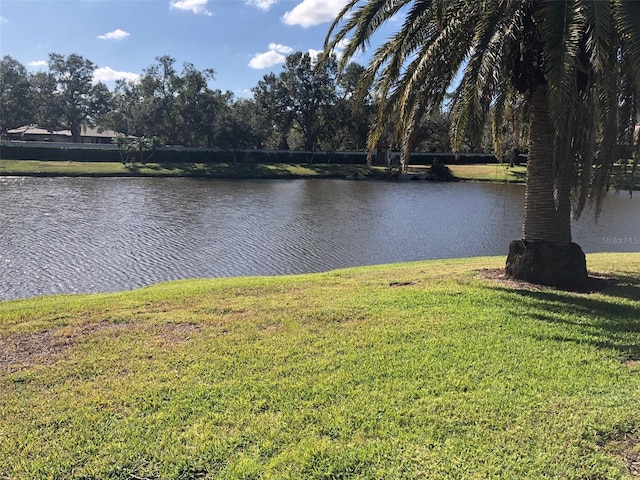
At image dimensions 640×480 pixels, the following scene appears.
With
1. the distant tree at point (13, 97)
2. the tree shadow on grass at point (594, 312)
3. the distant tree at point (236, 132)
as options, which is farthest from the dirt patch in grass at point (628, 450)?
the distant tree at point (13, 97)

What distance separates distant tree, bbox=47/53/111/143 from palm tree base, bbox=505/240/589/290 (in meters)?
69.9

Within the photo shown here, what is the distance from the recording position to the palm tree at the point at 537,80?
6156 millimetres

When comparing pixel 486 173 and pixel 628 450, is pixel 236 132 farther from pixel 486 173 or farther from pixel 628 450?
pixel 628 450

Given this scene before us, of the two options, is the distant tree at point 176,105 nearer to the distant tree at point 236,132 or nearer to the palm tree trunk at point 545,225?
the distant tree at point 236,132

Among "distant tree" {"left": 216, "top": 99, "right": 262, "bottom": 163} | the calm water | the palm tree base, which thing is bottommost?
the calm water

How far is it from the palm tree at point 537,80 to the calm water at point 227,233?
647cm

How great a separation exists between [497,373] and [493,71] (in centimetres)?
475

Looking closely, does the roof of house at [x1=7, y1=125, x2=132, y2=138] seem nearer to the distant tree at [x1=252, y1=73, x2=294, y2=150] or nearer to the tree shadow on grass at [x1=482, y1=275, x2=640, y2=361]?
the distant tree at [x1=252, y1=73, x2=294, y2=150]

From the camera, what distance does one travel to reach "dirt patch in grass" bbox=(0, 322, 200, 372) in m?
→ 4.67

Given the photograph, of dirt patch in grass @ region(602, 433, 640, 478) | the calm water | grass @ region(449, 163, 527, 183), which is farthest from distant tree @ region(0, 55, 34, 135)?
dirt patch in grass @ region(602, 433, 640, 478)

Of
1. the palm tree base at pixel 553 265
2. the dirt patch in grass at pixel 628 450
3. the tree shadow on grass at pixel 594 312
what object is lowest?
the dirt patch in grass at pixel 628 450

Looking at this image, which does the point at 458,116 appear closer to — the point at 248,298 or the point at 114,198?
the point at 248,298

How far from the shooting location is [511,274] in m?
8.21

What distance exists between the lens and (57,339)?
5289mm
